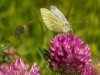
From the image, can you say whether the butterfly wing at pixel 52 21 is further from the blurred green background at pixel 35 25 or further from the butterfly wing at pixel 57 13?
the blurred green background at pixel 35 25

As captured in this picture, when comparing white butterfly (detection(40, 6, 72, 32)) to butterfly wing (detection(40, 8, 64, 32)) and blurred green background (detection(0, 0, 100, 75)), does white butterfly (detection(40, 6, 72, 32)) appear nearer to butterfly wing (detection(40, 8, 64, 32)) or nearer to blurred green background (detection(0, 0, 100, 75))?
butterfly wing (detection(40, 8, 64, 32))

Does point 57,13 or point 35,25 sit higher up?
point 57,13

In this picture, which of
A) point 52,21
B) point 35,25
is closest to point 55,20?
point 52,21

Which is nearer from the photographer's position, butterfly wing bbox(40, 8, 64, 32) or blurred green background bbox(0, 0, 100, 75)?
butterfly wing bbox(40, 8, 64, 32)

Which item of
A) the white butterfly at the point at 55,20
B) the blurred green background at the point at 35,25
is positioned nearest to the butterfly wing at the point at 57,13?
the white butterfly at the point at 55,20

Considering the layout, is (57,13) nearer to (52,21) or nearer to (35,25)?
(52,21)

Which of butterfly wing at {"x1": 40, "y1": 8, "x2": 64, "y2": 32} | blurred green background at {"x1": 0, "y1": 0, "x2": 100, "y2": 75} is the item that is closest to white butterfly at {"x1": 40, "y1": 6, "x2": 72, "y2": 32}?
butterfly wing at {"x1": 40, "y1": 8, "x2": 64, "y2": 32}

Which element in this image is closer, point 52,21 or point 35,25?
point 52,21
